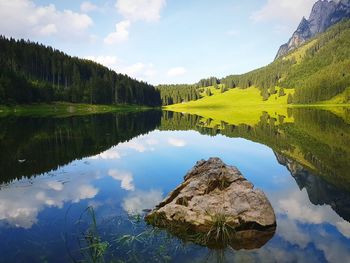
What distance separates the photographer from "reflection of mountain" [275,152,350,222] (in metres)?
19.9

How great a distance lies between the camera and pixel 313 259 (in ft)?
44.0

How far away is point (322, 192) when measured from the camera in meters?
23.2

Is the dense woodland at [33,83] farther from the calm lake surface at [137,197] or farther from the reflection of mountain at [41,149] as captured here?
the calm lake surface at [137,197]

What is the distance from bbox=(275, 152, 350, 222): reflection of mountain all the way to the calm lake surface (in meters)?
0.06

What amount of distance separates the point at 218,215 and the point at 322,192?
35.6 feet

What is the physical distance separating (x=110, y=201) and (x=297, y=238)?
34.5 feet

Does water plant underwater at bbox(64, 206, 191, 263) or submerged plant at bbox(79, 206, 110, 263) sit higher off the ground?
submerged plant at bbox(79, 206, 110, 263)

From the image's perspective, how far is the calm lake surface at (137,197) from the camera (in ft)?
44.8

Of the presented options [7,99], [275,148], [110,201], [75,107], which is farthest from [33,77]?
[110,201]

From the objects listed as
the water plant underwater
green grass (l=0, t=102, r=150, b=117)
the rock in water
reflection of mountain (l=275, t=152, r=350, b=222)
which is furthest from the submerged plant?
green grass (l=0, t=102, r=150, b=117)

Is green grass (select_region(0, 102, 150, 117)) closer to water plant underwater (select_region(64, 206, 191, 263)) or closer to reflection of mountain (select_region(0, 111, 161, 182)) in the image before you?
reflection of mountain (select_region(0, 111, 161, 182))

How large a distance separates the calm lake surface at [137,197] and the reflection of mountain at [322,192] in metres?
0.06

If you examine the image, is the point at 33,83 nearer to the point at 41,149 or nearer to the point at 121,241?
the point at 41,149

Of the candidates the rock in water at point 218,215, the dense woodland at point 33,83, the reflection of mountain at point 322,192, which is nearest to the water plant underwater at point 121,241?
the rock in water at point 218,215
